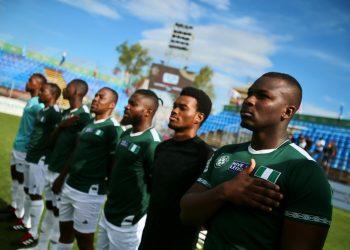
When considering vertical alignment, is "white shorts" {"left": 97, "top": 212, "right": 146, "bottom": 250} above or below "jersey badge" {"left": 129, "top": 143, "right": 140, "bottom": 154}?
below

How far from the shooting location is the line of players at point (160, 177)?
67.3 inches

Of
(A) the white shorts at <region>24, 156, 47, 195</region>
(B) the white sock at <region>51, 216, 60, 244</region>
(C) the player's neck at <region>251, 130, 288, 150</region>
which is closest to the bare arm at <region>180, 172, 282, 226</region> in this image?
(C) the player's neck at <region>251, 130, 288, 150</region>

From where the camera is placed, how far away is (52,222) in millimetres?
4836

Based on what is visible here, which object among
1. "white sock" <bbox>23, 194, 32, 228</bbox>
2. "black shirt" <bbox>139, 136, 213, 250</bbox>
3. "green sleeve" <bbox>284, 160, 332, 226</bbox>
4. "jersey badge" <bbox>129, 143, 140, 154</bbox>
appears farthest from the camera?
"white sock" <bbox>23, 194, 32, 228</bbox>

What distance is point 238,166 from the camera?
6.50ft

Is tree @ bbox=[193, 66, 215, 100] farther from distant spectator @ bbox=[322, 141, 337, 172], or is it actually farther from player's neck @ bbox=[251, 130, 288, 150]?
player's neck @ bbox=[251, 130, 288, 150]

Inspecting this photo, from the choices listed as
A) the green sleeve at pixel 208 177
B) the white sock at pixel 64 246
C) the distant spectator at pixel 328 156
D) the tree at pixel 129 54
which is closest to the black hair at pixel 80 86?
the white sock at pixel 64 246

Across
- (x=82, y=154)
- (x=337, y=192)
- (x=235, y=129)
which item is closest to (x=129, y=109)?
(x=82, y=154)

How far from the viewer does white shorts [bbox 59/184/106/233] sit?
3.92 m

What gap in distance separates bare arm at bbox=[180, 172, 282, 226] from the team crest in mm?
231

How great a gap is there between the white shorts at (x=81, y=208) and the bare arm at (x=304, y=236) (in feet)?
9.29

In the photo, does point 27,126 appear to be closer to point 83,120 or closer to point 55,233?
point 83,120

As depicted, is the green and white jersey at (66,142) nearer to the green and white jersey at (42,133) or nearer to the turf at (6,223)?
the green and white jersey at (42,133)

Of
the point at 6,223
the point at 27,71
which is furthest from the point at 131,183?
the point at 27,71
